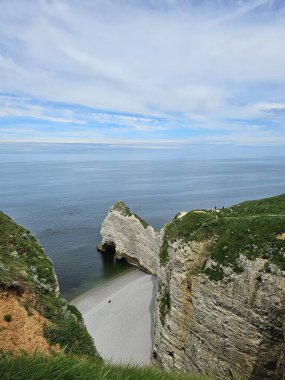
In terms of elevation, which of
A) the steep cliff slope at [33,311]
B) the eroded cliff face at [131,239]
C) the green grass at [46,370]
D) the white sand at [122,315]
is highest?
the green grass at [46,370]

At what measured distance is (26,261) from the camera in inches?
838

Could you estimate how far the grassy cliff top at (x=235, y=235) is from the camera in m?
24.8

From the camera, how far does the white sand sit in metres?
37.2

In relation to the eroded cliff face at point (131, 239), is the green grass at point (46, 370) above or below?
above

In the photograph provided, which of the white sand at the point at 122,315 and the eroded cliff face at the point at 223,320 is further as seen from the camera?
the white sand at the point at 122,315

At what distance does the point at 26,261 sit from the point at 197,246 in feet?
49.9

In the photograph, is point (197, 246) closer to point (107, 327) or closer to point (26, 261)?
point (26, 261)

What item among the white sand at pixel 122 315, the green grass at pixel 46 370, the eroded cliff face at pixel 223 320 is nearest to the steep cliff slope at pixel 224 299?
the eroded cliff face at pixel 223 320

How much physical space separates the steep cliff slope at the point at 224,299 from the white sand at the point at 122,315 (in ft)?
19.2

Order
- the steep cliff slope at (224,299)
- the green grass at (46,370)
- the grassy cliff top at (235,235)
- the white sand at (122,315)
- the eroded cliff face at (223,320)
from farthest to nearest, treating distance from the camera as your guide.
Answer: the white sand at (122,315)
the grassy cliff top at (235,235)
the steep cliff slope at (224,299)
the eroded cliff face at (223,320)
the green grass at (46,370)

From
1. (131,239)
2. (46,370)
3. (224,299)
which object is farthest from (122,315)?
(46,370)

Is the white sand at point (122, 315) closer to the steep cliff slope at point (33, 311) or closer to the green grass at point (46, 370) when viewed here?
the steep cliff slope at point (33, 311)

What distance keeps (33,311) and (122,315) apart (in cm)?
3130

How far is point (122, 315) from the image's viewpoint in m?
45.1
